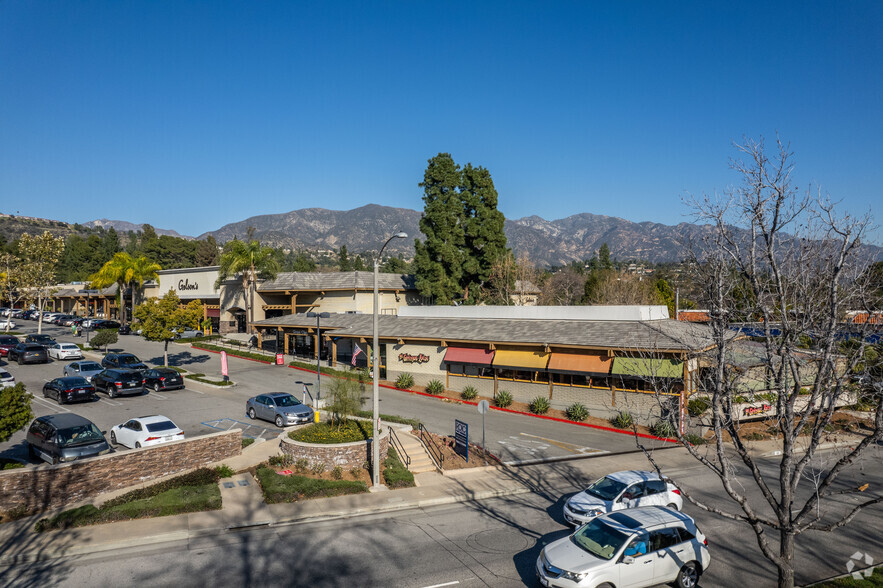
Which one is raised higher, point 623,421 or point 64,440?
point 64,440

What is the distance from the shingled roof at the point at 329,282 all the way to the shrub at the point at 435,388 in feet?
73.9

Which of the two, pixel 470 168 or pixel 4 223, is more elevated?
pixel 4 223

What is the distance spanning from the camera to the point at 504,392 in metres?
34.1

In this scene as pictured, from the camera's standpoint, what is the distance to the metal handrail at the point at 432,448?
22309 mm

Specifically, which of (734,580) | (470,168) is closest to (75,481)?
A: (734,580)

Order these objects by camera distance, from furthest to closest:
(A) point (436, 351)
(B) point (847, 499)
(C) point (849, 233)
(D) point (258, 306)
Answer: (D) point (258, 306) < (A) point (436, 351) < (B) point (847, 499) < (C) point (849, 233)

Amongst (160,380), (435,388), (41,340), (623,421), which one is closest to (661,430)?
(623,421)

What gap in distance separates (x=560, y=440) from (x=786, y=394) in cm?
1803

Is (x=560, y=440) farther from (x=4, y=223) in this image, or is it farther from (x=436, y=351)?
(x=4, y=223)

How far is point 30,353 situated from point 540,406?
40.8 metres

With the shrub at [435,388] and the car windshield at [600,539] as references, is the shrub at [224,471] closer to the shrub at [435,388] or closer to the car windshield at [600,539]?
the car windshield at [600,539]

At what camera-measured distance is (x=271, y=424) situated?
27.4m

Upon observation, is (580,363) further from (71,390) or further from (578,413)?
(71,390)

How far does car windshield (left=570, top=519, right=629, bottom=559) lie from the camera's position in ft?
37.6
